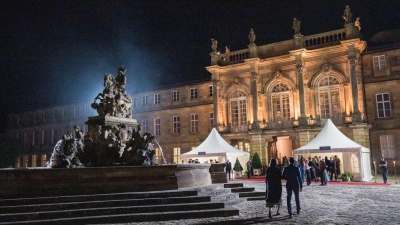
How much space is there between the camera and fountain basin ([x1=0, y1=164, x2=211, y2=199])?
1015cm

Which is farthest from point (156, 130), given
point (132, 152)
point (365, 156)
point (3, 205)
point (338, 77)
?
point (3, 205)

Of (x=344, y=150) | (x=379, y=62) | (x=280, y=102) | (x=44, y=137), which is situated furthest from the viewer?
(x=44, y=137)

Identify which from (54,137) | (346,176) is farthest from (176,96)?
(54,137)

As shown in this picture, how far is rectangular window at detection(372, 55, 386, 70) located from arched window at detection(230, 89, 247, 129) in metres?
11.3

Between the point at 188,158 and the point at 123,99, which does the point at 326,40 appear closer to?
the point at 188,158

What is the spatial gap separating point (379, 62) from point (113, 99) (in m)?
23.1

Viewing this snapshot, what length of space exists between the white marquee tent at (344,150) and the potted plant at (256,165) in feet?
16.9

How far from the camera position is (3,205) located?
9461 millimetres

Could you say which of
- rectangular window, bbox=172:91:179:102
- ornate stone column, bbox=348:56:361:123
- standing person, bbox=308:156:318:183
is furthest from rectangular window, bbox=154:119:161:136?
standing person, bbox=308:156:318:183

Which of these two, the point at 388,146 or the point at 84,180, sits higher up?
the point at 388,146

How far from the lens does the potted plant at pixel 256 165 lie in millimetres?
28844

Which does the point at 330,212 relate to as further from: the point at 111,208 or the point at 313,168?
the point at 313,168

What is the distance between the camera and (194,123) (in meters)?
38.5

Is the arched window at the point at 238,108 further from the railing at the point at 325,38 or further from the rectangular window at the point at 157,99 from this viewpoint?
the rectangular window at the point at 157,99
